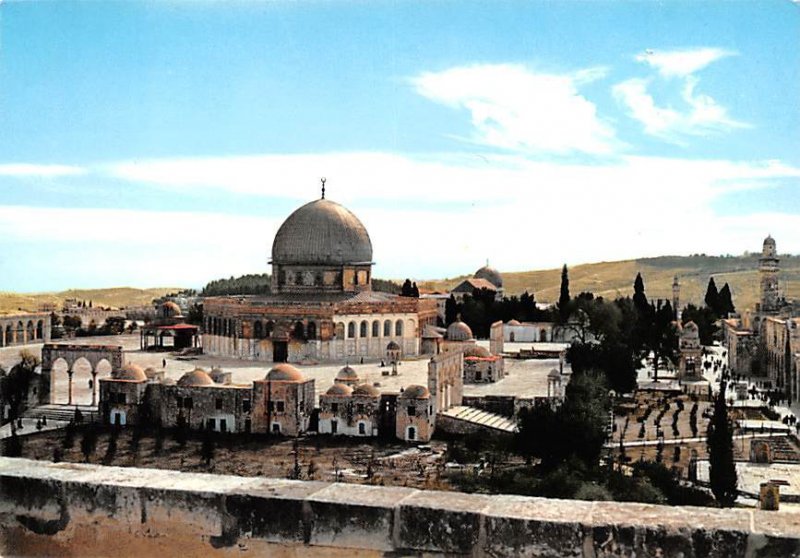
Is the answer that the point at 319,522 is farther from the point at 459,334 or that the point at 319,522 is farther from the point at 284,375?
the point at 459,334

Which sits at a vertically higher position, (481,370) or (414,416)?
(481,370)

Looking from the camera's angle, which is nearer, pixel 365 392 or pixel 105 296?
pixel 365 392

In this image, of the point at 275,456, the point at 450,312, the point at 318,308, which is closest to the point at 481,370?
the point at 318,308

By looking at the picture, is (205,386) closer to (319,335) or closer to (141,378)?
(141,378)

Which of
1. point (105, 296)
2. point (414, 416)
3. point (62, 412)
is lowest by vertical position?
point (62, 412)

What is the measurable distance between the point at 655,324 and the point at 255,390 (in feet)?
65.6

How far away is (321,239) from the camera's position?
35469 millimetres

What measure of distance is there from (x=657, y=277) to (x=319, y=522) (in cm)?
8961

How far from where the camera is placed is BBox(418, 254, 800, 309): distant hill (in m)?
79.9

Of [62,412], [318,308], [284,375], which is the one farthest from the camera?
[318,308]

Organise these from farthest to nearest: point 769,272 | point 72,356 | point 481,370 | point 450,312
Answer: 1. point 450,312
2. point 769,272
3. point 481,370
4. point 72,356

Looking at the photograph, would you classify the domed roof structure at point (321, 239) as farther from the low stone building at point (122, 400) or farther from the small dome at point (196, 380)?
the low stone building at point (122, 400)

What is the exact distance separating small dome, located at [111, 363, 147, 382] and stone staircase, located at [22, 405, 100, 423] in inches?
39.7

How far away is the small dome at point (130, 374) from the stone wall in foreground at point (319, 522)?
62.1ft
